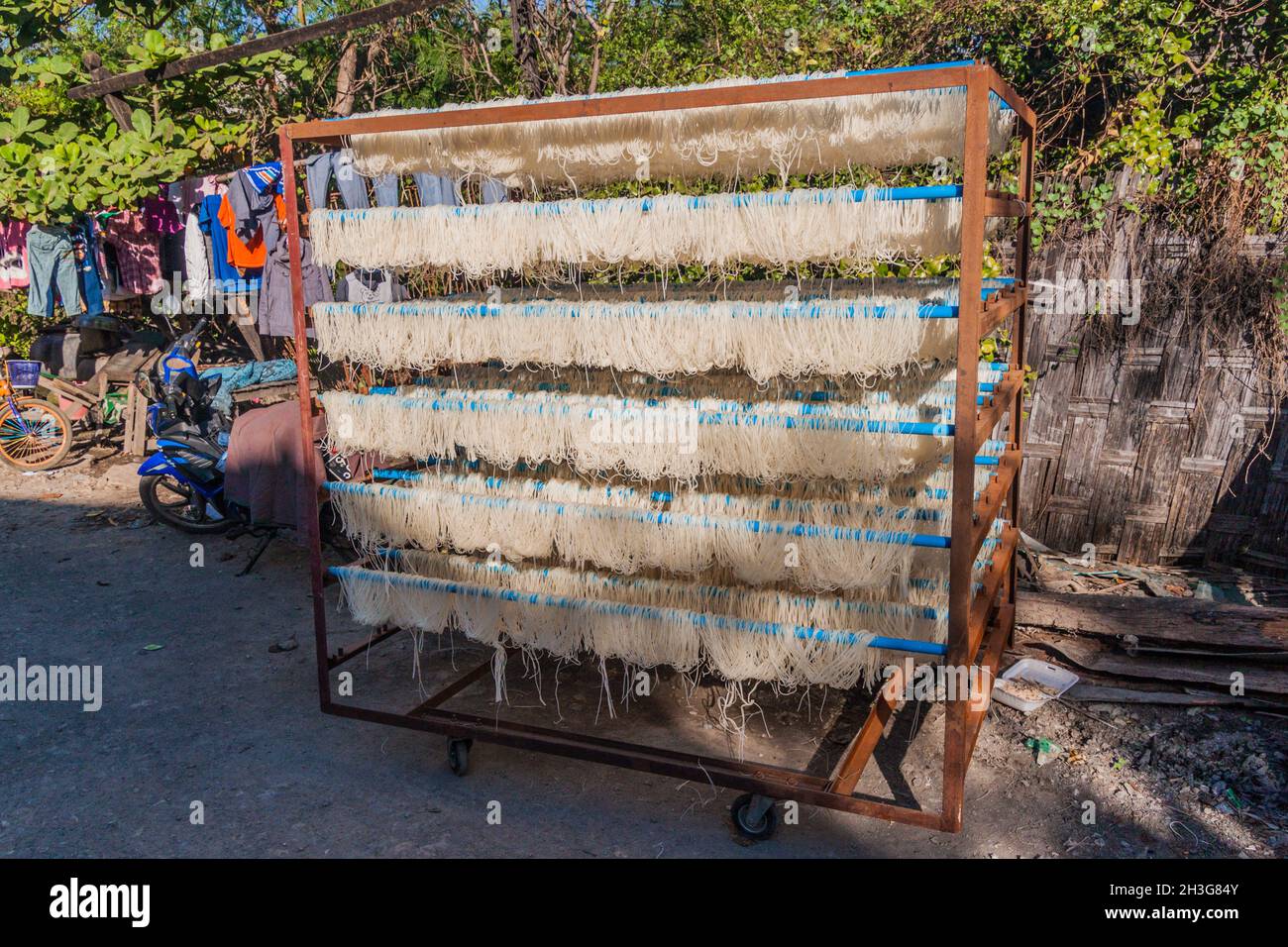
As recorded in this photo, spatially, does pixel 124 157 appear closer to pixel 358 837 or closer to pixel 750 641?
pixel 358 837

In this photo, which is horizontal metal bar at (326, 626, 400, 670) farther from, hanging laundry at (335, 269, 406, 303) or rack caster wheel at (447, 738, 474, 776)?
hanging laundry at (335, 269, 406, 303)

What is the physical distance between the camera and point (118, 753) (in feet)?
13.9

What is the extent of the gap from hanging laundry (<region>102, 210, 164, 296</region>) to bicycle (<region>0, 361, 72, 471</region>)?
134 centimetres

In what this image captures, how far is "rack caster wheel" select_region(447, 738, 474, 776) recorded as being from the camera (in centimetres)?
395

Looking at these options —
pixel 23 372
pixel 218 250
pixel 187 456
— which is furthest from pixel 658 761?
pixel 23 372

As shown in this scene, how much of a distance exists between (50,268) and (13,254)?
29.1 inches

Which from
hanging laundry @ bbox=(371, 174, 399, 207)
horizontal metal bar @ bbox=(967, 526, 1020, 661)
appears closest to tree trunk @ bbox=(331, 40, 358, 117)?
hanging laundry @ bbox=(371, 174, 399, 207)

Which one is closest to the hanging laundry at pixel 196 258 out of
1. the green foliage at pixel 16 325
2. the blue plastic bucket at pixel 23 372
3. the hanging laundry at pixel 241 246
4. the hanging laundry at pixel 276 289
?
the hanging laundry at pixel 241 246

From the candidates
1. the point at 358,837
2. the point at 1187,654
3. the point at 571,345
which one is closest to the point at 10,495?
the point at 358,837

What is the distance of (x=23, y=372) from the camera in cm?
866

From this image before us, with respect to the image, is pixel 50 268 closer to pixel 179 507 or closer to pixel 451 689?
pixel 179 507

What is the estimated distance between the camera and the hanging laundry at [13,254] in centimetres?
870

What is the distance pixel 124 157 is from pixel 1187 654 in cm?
814

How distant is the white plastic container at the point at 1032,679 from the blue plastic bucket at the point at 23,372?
27.6 feet
